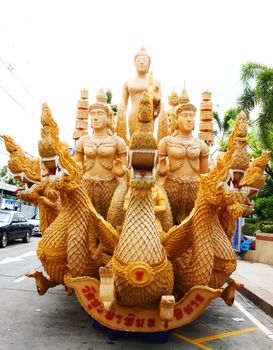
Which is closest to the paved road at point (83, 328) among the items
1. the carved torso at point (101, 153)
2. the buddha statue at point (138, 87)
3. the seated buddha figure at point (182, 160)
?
the seated buddha figure at point (182, 160)

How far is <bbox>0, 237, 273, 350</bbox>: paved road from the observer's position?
12.6ft

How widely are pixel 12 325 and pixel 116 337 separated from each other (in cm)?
124

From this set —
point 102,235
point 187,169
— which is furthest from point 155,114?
point 102,235

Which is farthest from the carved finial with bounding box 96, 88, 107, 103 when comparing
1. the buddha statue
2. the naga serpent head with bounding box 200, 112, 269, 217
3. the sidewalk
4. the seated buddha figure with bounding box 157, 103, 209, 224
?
the sidewalk

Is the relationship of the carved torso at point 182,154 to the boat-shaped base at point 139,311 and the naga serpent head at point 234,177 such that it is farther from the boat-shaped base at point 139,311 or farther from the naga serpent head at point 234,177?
the boat-shaped base at point 139,311

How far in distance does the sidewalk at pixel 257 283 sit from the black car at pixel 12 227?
24.9 ft

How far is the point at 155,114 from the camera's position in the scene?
5703 mm

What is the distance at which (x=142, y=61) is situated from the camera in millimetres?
5523

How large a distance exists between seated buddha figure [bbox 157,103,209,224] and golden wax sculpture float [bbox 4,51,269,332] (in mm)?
12

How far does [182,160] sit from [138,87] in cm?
154

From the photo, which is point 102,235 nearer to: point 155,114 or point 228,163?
point 228,163

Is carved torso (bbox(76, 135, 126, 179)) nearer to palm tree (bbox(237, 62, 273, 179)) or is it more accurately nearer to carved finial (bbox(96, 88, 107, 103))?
carved finial (bbox(96, 88, 107, 103))

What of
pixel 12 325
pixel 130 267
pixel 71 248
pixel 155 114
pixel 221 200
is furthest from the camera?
pixel 155 114

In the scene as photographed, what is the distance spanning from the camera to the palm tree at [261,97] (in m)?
11.9
